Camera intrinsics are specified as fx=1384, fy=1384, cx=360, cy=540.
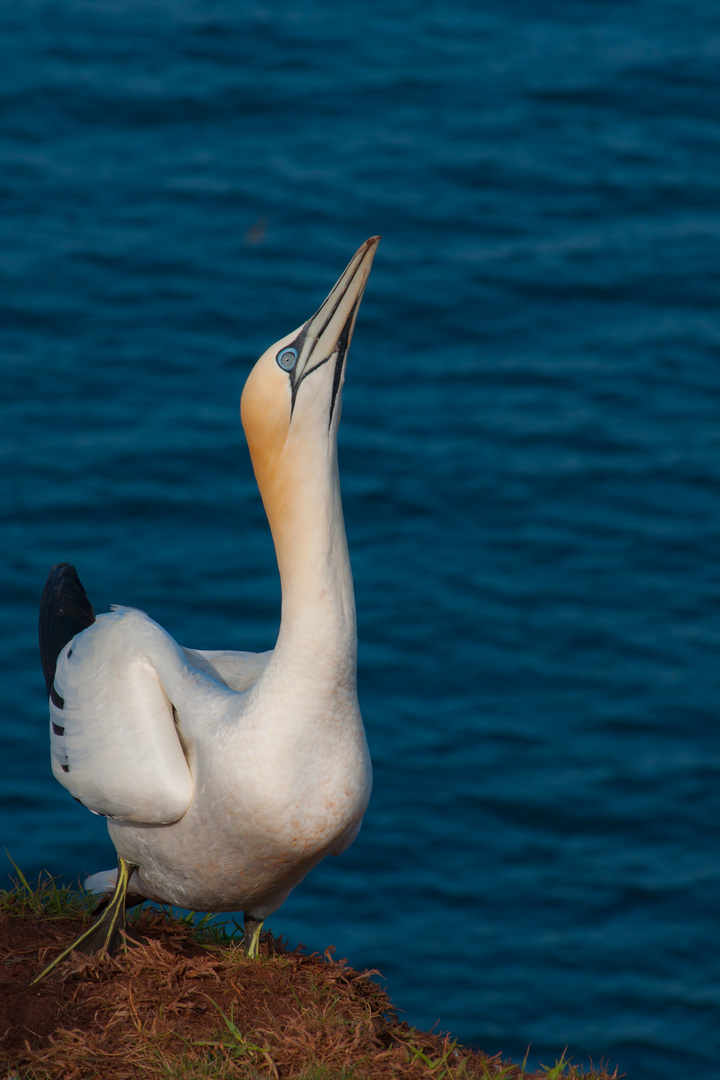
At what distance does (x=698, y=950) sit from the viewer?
393 inches

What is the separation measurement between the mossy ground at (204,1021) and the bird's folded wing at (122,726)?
60cm

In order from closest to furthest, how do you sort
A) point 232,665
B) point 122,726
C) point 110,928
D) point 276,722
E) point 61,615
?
point 276,722 < point 122,726 < point 110,928 < point 232,665 < point 61,615

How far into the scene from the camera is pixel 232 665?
218 inches

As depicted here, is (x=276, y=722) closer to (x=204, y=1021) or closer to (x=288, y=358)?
(x=204, y=1021)

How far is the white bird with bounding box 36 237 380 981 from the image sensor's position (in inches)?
175

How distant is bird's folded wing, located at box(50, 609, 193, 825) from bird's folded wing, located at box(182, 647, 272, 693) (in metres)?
0.40

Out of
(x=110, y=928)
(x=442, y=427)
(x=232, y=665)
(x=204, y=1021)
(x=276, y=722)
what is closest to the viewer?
(x=276, y=722)

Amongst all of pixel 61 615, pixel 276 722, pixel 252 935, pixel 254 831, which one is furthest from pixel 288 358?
pixel 252 935

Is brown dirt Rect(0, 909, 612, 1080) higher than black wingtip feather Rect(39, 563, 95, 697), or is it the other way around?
black wingtip feather Rect(39, 563, 95, 697)

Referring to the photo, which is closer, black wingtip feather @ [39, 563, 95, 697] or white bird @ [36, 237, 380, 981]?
white bird @ [36, 237, 380, 981]

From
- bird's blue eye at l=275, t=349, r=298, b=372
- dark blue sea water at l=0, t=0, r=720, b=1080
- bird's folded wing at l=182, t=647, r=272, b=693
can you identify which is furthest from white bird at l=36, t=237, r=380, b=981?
dark blue sea water at l=0, t=0, r=720, b=1080

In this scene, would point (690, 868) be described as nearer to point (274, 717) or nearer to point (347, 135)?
point (274, 717)

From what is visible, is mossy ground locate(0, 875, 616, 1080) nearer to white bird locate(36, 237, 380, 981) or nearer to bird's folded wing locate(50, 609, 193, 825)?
white bird locate(36, 237, 380, 981)

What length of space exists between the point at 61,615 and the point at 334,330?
1.89 meters
